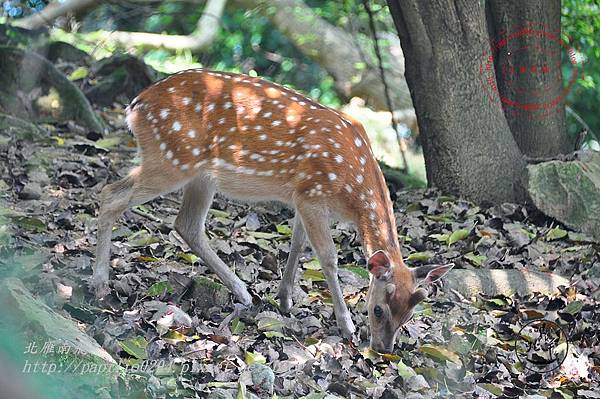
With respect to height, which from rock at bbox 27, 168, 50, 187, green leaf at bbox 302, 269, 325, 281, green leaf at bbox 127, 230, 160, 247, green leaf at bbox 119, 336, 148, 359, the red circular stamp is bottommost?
green leaf at bbox 302, 269, 325, 281

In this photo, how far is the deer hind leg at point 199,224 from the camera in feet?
17.5

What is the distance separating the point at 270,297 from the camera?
5.45 metres

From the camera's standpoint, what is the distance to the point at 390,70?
47.6ft

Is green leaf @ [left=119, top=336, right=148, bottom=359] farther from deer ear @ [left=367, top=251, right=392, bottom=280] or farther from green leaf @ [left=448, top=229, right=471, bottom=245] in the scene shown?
green leaf @ [left=448, top=229, right=471, bottom=245]

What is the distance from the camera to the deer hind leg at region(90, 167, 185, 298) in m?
5.09

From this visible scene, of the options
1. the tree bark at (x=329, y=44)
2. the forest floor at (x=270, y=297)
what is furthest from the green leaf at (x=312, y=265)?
the tree bark at (x=329, y=44)

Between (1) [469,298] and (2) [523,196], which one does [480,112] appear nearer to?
(2) [523,196]

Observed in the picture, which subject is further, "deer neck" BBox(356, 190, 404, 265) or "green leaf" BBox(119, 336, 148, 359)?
"deer neck" BBox(356, 190, 404, 265)

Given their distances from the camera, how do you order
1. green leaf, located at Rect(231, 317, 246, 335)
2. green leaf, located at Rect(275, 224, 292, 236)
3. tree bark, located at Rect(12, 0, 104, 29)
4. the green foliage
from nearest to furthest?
green leaf, located at Rect(231, 317, 246, 335) → green leaf, located at Rect(275, 224, 292, 236) → the green foliage → tree bark, located at Rect(12, 0, 104, 29)

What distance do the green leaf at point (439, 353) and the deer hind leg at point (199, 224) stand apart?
104cm

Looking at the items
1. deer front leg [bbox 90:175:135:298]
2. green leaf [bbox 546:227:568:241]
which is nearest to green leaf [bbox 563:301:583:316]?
green leaf [bbox 546:227:568:241]

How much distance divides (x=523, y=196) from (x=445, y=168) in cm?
68

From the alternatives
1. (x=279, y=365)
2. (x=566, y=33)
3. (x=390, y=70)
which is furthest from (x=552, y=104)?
(x=390, y=70)

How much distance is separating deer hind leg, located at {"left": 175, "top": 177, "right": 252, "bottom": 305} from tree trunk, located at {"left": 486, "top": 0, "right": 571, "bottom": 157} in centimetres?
348
